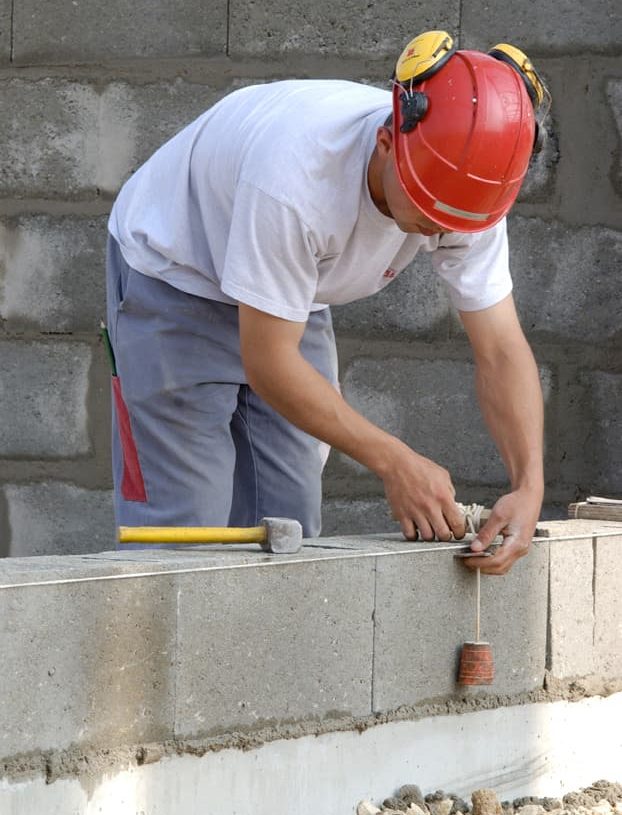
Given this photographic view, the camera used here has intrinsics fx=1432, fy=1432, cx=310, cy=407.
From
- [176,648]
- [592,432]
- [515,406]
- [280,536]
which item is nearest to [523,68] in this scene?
[515,406]

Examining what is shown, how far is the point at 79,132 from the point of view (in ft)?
14.6

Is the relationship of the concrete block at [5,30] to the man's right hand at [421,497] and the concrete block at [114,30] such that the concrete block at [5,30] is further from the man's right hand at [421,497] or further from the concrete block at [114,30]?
the man's right hand at [421,497]

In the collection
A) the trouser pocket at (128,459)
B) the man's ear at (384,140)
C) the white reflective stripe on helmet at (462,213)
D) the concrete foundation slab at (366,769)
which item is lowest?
the concrete foundation slab at (366,769)

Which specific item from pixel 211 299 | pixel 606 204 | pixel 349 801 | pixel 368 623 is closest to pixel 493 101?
pixel 211 299

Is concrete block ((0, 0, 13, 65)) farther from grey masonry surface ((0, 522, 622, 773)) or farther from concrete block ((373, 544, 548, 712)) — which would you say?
concrete block ((373, 544, 548, 712))

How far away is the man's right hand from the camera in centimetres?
277

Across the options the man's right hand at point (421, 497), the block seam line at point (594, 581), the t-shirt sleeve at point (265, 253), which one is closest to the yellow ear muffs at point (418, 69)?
the t-shirt sleeve at point (265, 253)

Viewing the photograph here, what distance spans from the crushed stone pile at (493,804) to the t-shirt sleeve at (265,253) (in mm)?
979

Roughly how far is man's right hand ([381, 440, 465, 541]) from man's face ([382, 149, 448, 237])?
417 mm

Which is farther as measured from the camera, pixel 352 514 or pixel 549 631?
pixel 352 514

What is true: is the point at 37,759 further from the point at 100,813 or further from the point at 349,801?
the point at 349,801

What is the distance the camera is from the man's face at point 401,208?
2.67m

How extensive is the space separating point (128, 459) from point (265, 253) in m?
0.77

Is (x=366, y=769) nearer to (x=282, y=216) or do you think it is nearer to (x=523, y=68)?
(x=282, y=216)
